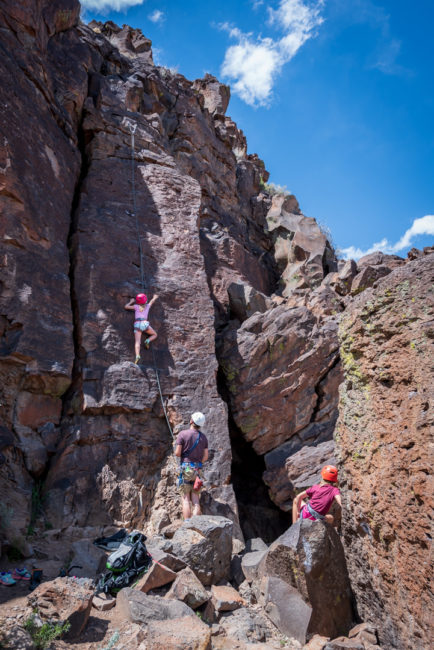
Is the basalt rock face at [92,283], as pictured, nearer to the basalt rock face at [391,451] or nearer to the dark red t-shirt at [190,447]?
the dark red t-shirt at [190,447]

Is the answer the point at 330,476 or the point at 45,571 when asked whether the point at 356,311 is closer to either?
the point at 330,476

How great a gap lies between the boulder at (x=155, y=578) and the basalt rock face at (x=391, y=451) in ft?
7.19

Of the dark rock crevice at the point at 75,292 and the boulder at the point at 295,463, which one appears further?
the boulder at the point at 295,463

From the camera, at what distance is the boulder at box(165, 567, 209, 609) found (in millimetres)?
4887

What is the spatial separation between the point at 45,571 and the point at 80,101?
12163 mm

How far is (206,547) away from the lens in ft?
19.9

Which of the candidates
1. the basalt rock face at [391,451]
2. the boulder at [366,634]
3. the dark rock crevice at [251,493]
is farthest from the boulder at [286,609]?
the dark rock crevice at [251,493]

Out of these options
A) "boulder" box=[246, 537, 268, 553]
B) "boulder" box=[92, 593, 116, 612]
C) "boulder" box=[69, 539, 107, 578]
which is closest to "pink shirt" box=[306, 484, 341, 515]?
"boulder" box=[246, 537, 268, 553]

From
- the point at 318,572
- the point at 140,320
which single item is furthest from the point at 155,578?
the point at 140,320

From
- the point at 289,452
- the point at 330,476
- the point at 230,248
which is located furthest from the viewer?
the point at 230,248

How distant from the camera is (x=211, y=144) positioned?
58.8ft

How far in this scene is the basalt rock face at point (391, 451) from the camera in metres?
3.44

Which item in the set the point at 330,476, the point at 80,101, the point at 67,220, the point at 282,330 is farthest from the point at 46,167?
the point at 330,476

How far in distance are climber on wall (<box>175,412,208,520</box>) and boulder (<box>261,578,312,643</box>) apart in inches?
99.3
